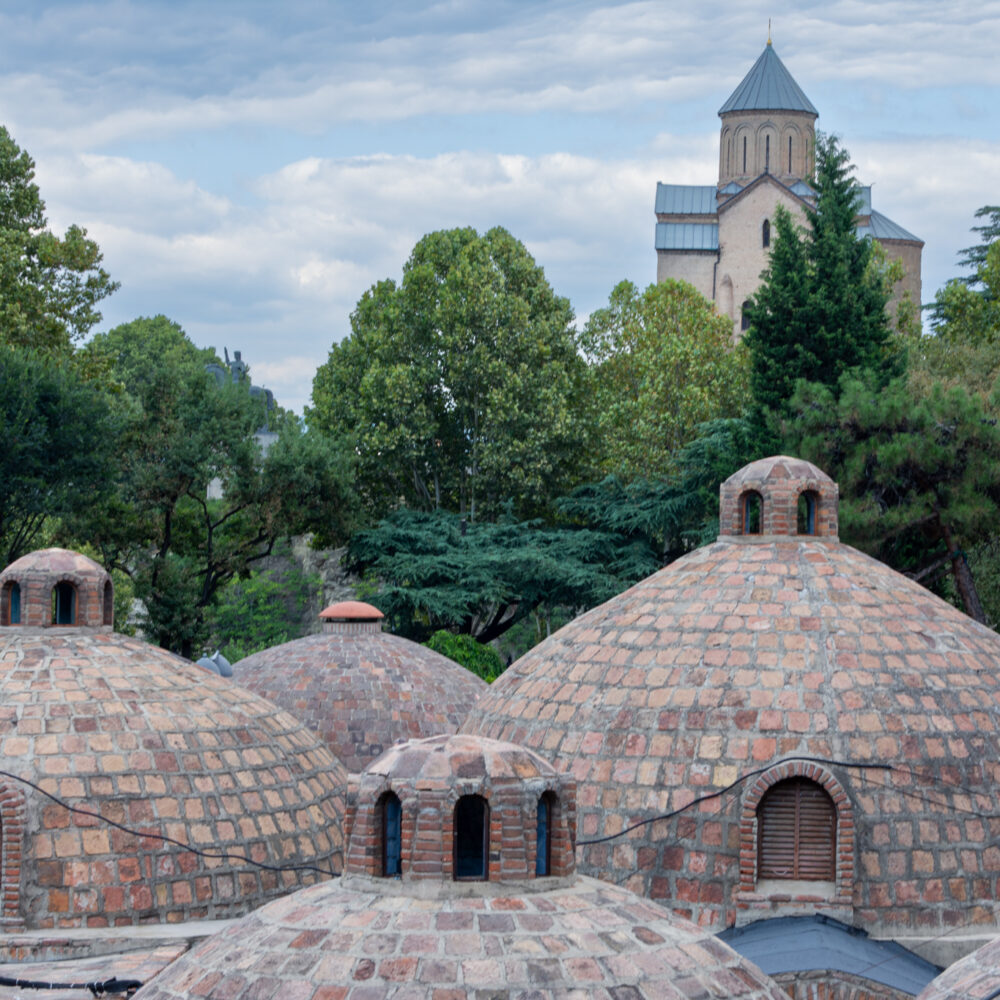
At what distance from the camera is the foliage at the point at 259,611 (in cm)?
5284

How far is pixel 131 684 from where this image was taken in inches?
778

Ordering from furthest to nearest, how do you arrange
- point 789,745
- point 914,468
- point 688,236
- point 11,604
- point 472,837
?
point 688,236 → point 914,468 → point 11,604 → point 789,745 → point 472,837

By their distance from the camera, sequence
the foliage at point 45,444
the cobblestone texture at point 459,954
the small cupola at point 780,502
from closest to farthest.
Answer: the cobblestone texture at point 459,954, the small cupola at point 780,502, the foliage at point 45,444

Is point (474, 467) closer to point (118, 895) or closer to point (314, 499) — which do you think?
point (314, 499)

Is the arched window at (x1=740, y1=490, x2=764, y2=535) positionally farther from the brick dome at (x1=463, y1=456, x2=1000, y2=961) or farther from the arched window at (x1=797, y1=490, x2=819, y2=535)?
the brick dome at (x1=463, y1=456, x2=1000, y2=961)

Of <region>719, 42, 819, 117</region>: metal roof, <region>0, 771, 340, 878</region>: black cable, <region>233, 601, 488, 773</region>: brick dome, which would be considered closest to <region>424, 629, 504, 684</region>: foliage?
<region>233, 601, 488, 773</region>: brick dome

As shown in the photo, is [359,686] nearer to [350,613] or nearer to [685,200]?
[350,613]

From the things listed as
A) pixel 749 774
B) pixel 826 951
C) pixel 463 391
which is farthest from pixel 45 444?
pixel 826 951

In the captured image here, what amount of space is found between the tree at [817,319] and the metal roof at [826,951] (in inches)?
995

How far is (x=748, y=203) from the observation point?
77.6 meters

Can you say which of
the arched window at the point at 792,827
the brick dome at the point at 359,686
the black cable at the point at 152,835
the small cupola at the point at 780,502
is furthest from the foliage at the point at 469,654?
the arched window at the point at 792,827

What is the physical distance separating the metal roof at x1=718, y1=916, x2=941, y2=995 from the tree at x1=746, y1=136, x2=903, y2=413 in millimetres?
25267

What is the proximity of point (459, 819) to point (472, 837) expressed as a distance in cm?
16

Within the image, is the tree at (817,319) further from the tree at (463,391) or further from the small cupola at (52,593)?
the small cupola at (52,593)
